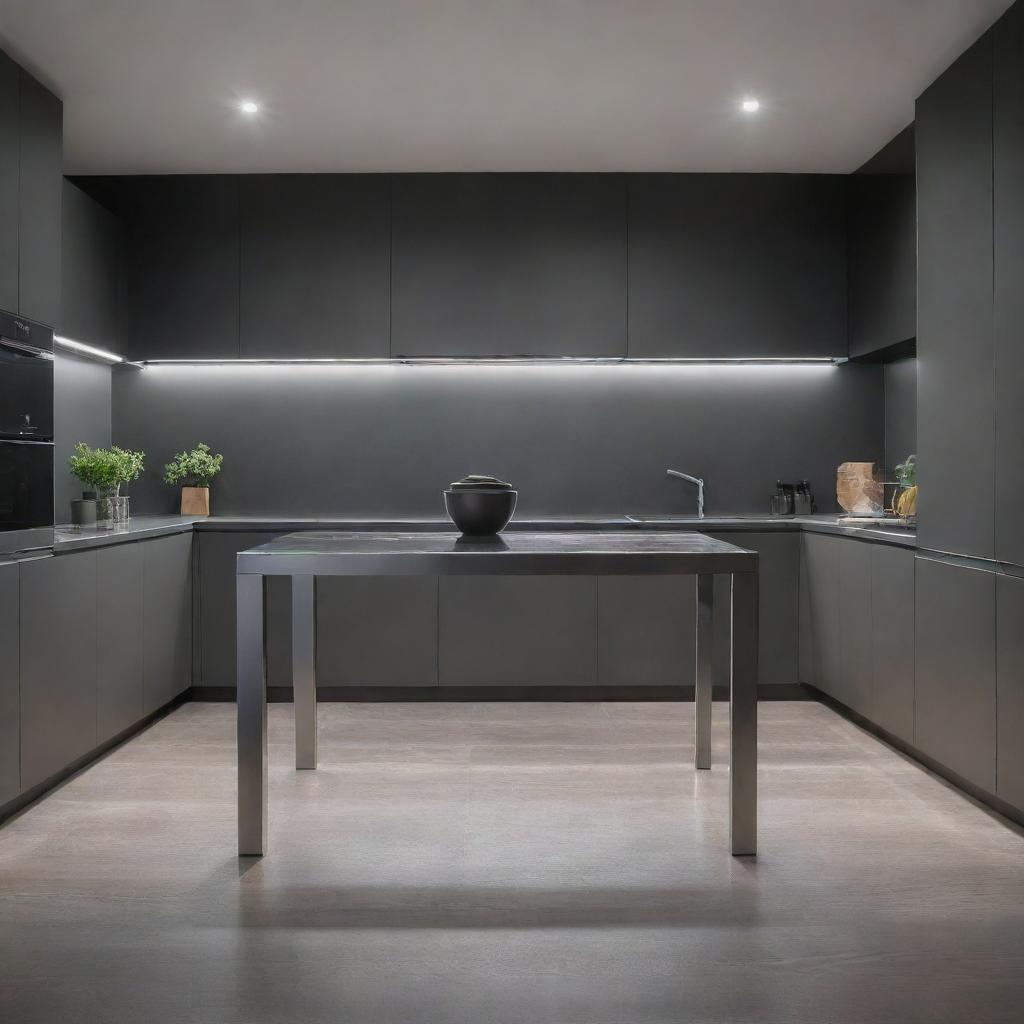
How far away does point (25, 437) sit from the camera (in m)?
3.02

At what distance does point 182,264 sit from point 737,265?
276 cm

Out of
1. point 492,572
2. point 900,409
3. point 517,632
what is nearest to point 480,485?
point 492,572

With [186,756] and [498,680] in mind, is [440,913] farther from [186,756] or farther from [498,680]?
[498,680]

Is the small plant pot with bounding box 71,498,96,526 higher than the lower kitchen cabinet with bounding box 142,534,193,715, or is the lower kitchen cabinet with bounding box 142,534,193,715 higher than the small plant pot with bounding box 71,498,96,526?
the small plant pot with bounding box 71,498,96,526

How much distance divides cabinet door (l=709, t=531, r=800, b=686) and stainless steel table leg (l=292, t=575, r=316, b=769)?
6.49ft

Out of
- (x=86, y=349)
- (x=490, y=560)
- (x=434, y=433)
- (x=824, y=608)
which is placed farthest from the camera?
(x=434, y=433)

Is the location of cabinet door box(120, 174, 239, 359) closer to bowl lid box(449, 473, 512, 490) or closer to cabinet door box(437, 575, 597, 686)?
cabinet door box(437, 575, 597, 686)

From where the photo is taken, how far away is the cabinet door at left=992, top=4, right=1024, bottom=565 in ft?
8.92

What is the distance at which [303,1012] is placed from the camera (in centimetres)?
176

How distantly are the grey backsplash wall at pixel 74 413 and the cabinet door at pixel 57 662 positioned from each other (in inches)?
38.5

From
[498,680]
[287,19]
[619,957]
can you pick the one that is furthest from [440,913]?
[287,19]

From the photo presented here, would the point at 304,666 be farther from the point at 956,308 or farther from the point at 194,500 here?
the point at 956,308

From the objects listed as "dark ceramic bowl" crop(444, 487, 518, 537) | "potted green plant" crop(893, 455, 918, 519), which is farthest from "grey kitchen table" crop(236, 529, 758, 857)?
"potted green plant" crop(893, 455, 918, 519)

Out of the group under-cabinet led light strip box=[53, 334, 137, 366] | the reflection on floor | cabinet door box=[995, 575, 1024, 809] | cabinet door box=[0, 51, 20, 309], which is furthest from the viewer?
under-cabinet led light strip box=[53, 334, 137, 366]
